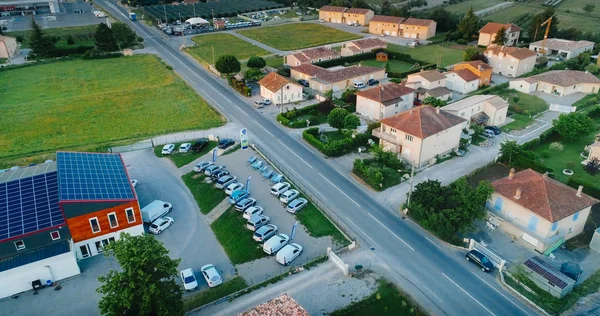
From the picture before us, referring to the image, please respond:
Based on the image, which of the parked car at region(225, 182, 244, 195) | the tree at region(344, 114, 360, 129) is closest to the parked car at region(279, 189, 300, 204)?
the parked car at region(225, 182, 244, 195)

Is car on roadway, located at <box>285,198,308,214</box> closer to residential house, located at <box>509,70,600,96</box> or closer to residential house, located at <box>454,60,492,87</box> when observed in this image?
residential house, located at <box>454,60,492,87</box>

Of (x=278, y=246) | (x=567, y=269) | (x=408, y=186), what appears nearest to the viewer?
(x=567, y=269)

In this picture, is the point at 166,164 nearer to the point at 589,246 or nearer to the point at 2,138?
the point at 2,138

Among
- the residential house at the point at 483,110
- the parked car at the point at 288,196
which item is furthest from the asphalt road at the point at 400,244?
the residential house at the point at 483,110

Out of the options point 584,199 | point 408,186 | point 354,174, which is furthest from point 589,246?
point 354,174

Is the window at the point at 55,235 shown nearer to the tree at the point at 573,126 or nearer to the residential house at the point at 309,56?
the residential house at the point at 309,56

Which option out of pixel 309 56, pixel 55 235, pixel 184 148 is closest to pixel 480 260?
pixel 55 235
